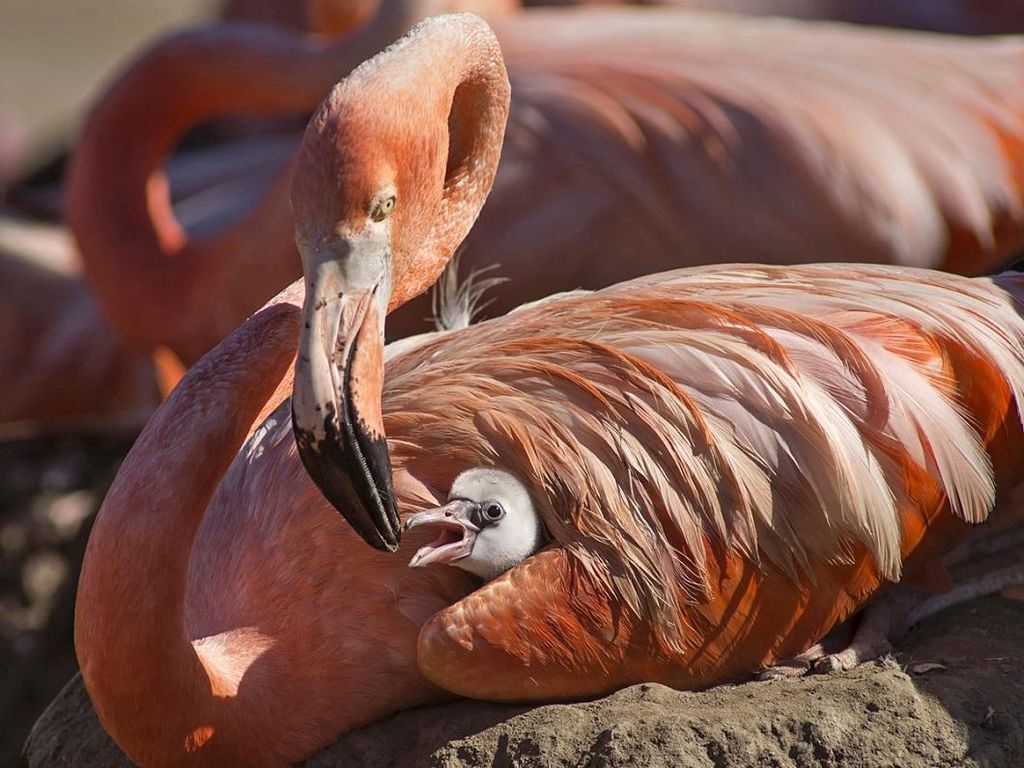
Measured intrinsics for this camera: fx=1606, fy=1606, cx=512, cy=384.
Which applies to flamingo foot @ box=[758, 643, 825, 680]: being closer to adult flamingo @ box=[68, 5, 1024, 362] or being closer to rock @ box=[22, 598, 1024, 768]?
rock @ box=[22, 598, 1024, 768]

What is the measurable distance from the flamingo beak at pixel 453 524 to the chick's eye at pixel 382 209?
0.44 metres

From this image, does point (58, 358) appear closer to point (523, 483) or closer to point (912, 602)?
point (523, 483)

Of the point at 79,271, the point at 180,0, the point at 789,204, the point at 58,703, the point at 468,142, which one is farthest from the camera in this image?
the point at 180,0

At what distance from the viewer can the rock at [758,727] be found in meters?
2.24

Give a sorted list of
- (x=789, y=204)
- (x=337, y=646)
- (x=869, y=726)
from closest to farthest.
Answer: (x=869, y=726) → (x=337, y=646) → (x=789, y=204)

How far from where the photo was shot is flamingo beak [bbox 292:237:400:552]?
210cm

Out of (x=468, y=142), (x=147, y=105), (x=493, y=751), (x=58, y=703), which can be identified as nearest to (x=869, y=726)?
(x=493, y=751)

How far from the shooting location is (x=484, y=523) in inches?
93.4

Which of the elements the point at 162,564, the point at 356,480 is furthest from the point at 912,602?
the point at 162,564

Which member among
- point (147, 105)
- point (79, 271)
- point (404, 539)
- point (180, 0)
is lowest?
point (180, 0)

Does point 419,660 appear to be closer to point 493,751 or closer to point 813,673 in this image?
point 493,751

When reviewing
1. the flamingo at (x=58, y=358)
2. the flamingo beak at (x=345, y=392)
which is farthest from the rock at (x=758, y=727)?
the flamingo at (x=58, y=358)

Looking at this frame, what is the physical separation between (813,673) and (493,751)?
1.73 ft

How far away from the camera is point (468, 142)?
2.66 meters
